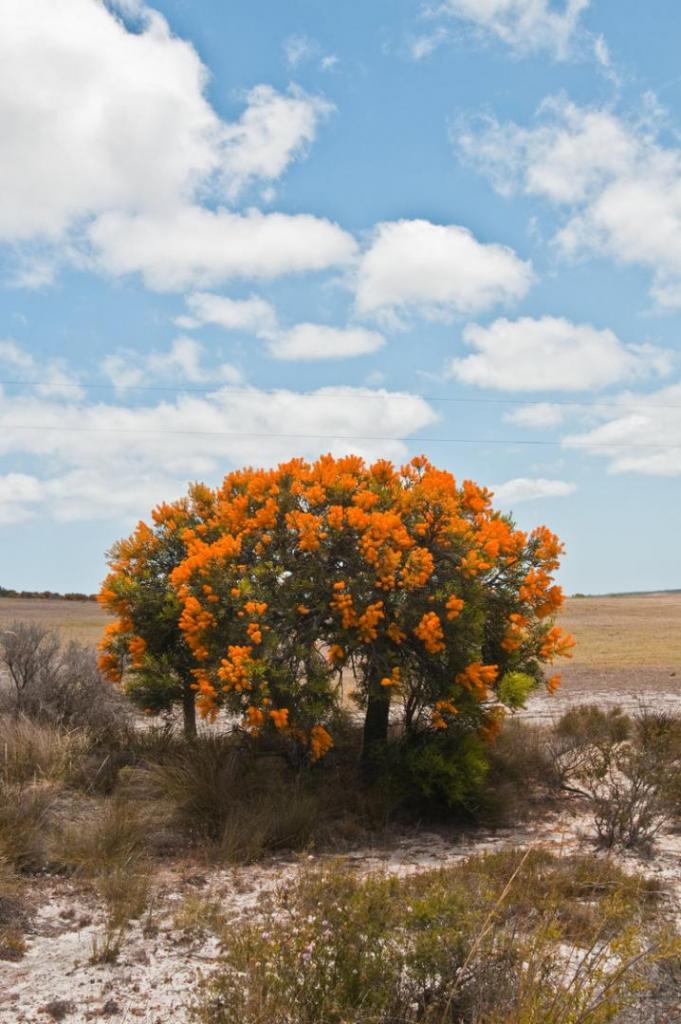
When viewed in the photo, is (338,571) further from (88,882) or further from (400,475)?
(88,882)

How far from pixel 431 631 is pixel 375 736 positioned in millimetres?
2056

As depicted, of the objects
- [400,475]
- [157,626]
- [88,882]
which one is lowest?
[88,882]

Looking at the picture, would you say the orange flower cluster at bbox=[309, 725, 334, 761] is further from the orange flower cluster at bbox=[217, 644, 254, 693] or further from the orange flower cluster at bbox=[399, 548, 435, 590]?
the orange flower cluster at bbox=[399, 548, 435, 590]

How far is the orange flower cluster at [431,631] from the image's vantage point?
27.2ft

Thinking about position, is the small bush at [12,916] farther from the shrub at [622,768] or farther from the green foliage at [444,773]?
the shrub at [622,768]

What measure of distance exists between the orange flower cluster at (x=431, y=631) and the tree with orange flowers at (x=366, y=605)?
2cm

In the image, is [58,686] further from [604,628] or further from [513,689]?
[604,628]

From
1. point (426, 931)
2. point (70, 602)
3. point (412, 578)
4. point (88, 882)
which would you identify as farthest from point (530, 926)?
point (70, 602)

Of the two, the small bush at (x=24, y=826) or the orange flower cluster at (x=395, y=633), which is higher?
the orange flower cluster at (x=395, y=633)

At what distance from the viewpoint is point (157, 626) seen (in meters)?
10.4

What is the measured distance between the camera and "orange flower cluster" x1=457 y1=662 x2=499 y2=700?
28.1 feet

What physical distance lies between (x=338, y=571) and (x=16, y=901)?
4262 mm

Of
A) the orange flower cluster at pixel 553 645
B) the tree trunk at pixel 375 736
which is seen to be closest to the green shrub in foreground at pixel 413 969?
the tree trunk at pixel 375 736

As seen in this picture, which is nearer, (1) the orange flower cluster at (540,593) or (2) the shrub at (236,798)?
(2) the shrub at (236,798)
